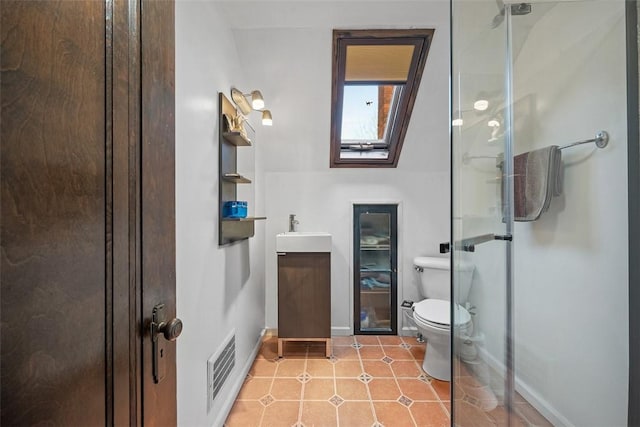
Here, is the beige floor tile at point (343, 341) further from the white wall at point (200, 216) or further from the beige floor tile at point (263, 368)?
the white wall at point (200, 216)

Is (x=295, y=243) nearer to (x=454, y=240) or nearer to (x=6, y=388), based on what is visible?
(x=454, y=240)

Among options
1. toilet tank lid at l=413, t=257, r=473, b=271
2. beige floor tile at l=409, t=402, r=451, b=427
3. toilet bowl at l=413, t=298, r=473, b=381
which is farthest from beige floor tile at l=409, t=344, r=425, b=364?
toilet tank lid at l=413, t=257, r=473, b=271

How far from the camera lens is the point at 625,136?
1.00 meters

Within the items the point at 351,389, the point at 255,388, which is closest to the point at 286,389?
the point at 255,388

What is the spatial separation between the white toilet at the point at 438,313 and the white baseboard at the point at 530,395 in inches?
5.9

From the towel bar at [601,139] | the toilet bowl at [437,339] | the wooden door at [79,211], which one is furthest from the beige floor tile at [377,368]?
the towel bar at [601,139]

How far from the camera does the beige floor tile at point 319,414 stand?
1.49m

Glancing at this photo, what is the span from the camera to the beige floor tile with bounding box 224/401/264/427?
58.2 inches

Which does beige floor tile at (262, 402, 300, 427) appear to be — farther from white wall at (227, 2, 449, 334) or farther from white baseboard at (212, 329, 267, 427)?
white wall at (227, 2, 449, 334)

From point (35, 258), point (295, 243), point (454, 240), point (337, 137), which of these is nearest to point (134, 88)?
point (35, 258)

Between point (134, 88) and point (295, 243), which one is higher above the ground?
point (134, 88)

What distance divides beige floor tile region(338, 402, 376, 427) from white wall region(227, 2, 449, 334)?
0.97 m

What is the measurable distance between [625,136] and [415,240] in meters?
1.71

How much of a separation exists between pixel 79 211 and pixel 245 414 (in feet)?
5.24
